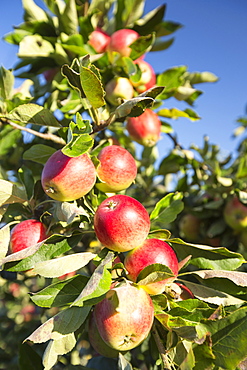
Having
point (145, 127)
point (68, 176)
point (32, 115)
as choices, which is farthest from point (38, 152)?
point (145, 127)

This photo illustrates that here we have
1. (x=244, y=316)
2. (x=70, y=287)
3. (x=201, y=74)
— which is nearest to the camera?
(x=244, y=316)

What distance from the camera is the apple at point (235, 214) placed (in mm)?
2209

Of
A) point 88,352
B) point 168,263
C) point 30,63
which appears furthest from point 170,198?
point 88,352

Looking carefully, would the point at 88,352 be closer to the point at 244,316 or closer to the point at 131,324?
the point at 131,324

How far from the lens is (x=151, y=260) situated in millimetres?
1146

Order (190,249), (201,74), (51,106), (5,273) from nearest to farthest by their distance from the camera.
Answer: (190,249) → (5,273) → (51,106) → (201,74)

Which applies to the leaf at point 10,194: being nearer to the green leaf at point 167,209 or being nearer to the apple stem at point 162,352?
the green leaf at point 167,209

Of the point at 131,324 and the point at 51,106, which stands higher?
the point at 51,106

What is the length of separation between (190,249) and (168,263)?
7.7 inches

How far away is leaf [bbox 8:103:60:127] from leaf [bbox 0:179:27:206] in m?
0.26

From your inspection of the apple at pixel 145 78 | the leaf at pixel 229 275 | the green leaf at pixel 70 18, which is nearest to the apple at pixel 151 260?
the leaf at pixel 229 275

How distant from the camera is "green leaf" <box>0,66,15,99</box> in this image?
1622 millimetres

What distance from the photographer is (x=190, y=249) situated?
132cm

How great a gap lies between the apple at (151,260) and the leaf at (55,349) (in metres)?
0.29
